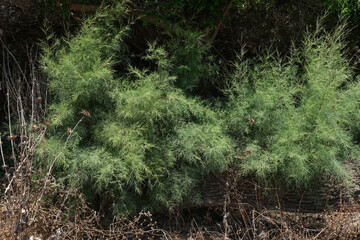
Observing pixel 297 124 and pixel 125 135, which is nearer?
pixel 125 135

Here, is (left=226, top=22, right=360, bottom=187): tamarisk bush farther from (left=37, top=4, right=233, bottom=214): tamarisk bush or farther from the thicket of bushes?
(left=37, top=4, right=233, bottom=214): tamarisk bush

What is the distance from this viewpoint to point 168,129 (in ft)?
10.9

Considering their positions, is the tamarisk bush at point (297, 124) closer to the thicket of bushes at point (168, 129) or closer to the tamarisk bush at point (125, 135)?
the thicket of bushes at point (168, 129)

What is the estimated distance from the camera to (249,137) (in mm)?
3430

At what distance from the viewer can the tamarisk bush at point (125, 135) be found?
3014 millimetres

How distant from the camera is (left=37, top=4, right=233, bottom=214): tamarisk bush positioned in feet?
9.89

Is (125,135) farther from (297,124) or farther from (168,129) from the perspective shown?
(297,124)

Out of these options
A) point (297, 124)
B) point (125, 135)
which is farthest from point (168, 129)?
point (297, 124)

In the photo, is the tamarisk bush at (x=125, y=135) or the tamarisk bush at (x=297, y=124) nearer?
the tamarisk bush at (x=125, y=135)

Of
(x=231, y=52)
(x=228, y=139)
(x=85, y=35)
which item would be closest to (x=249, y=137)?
(x=228, y=139)

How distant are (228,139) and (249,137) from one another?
9.1 inches

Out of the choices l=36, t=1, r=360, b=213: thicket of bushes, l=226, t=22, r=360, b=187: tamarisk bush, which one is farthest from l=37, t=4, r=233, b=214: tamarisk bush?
l=226, t=22, r=360, b=187: tamarisk bush

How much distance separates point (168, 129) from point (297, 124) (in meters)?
1.08

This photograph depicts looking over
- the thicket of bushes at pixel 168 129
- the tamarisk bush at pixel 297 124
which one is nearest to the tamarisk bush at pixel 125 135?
the thicket of bushes at pixel 168 129
